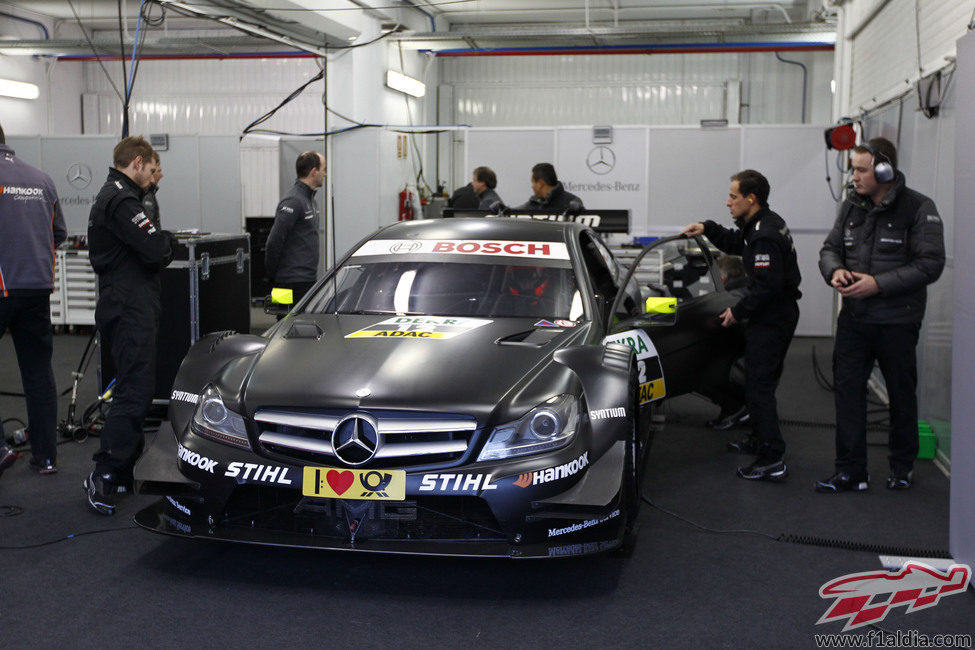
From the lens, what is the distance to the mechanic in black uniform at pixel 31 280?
4516mm

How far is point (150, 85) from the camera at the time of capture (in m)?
16.4

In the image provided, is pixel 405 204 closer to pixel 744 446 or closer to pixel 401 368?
pixel 744 446

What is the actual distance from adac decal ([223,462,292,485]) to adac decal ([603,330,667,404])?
1.70 m

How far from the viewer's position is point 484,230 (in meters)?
4.66

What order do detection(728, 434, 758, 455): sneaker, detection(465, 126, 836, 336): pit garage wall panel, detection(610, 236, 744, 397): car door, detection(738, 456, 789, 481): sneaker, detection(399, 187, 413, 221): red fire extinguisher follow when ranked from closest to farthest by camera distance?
detection(610, 236, 744, 397): car door
detection(738, 456, 789, 481): sneaker
detection(728, 434, 758, 455): sneaker
detection(465, 126, 836, 336): pit garage wall panel
detection(399, 187, 413, 221): red fire extinguisher

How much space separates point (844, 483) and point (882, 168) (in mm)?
1500

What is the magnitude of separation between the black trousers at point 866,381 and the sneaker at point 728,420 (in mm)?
1378

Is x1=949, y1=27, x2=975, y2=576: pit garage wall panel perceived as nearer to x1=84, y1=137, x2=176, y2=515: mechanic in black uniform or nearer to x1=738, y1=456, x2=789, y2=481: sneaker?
x1=738, y1=456, x2=789, y2=481: sneaker

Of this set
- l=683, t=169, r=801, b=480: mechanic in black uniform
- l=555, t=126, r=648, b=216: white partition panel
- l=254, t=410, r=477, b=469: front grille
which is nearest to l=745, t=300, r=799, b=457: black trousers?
l=683, t=169, r=801, b=480: mechanic in black uniform

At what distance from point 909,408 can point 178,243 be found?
4.17 meters

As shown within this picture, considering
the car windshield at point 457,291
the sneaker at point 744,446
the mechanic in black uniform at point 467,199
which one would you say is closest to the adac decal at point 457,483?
the car windshield at point 457,291

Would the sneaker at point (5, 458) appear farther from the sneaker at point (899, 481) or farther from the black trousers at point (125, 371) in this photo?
the sneaker at point (899, 481)

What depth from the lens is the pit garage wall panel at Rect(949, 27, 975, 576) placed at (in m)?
3.25

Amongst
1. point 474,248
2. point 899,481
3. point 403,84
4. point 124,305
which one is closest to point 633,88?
point 403,84
